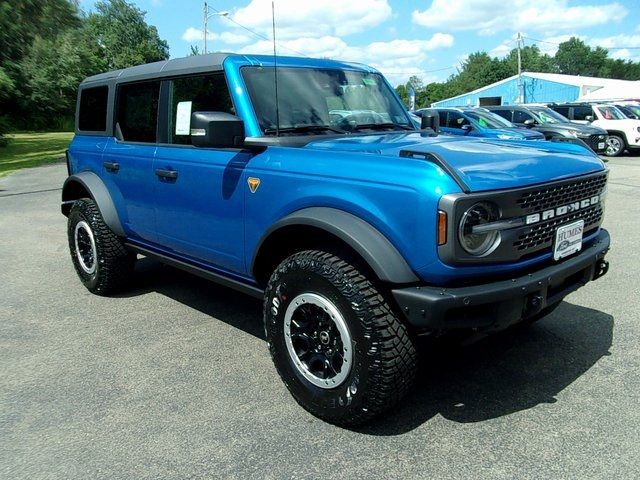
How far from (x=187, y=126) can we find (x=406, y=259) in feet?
6.82

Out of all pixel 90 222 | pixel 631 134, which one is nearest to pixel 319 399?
pixel 90 222

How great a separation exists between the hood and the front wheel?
1785 cm

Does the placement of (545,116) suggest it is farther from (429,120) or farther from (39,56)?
(39,56)

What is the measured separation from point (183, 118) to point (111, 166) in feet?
3.52

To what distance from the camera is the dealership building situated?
45.3 meters

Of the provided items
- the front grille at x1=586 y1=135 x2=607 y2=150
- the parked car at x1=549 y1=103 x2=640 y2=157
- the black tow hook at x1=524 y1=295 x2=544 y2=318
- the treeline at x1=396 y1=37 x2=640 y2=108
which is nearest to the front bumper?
the black tow hook at x1=524 y1=295 x2=544 y2=318

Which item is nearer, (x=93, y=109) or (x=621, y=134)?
(x=93, y=109)

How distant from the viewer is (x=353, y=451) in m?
2.76

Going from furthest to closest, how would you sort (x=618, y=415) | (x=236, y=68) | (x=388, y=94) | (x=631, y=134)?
1. (x=631, y=134)
2. (x=388, y=94)
3. (x=236, y=68)
4. (x=618, y=415)

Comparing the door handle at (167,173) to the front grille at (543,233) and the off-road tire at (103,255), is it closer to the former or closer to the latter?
the off-road tire at (103,255)

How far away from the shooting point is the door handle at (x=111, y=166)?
15.4ft

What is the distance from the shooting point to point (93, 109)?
5.27m

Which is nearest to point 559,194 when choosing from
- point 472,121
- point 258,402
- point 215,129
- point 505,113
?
point 215,129

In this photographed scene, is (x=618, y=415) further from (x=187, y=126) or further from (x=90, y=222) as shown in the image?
(x=90, y=222)
